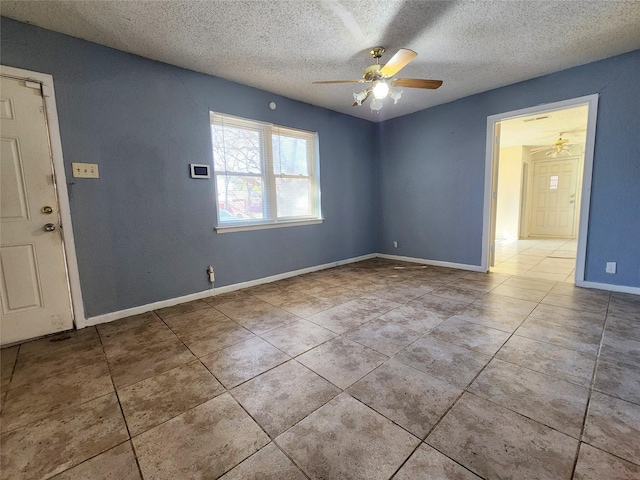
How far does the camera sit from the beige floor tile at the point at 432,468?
1.08 m

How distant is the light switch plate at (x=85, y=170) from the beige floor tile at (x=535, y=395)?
343 centimetres

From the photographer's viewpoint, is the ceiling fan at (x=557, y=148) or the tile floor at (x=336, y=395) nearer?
the tile floor at (x=336, y=395)

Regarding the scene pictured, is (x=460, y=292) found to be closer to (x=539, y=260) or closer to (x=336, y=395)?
(x=336, y=395)

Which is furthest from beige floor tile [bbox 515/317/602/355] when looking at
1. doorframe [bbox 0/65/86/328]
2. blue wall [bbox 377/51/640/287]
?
doorframe [bbox 0/65/86/328]

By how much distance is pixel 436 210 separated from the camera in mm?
4613

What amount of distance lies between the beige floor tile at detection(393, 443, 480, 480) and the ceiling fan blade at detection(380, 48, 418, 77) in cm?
252

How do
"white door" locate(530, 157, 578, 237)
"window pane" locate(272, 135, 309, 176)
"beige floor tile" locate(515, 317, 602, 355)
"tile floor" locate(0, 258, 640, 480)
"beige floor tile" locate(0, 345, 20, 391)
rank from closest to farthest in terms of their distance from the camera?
"tile floor" locate(0, 258, 640, 480), "beige floor tile" locate(0, 345, 20, 391), "beige floor tile" locate(515, 317, 602, 355), "window pane" locate(272, 135, 309, 176), "white door" locate(530, 157, 578, 237)

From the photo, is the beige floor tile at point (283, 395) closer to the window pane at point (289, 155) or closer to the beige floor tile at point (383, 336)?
the beige floor tile at point (383, 336)

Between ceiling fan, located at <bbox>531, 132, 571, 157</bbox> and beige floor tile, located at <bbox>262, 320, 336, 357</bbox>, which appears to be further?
ceiling fan, located at <bbox>531, 132, 571, 157</bbox>

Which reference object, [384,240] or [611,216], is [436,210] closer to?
[384,240]

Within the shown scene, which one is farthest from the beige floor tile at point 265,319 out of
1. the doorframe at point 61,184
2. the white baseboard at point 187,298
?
the doorframe at point 61,184

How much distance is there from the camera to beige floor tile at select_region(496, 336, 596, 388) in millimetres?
1682

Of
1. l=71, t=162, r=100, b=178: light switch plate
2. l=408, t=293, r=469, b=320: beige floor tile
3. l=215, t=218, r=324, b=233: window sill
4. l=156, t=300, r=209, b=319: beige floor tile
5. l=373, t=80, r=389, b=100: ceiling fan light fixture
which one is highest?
l=373, t=80, r=389, b=100: ceiling fan light fixture

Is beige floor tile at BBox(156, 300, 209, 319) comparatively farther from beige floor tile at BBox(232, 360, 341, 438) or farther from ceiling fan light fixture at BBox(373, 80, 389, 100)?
ceiling fan light fixture at BBox(373, 80, 389, 100)
